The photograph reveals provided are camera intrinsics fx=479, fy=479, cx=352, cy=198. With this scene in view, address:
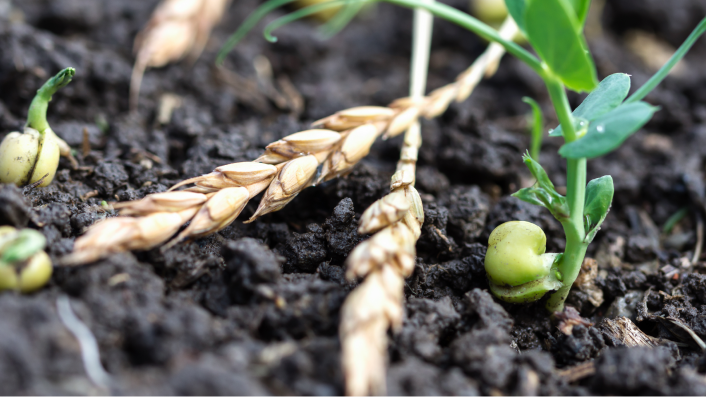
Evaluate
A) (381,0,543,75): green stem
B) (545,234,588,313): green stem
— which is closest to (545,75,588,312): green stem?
(545,234,588,313): green stem

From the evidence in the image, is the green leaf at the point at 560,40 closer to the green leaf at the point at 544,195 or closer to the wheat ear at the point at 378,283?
the green leaf at the point at 544,195

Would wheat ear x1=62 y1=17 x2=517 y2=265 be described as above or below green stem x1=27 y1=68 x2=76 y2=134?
below

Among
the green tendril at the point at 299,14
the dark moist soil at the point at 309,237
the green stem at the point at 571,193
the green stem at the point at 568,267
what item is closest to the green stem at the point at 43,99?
the dark moist soil at the point at 309,237

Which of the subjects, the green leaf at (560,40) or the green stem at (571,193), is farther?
the green stem at (571,193)

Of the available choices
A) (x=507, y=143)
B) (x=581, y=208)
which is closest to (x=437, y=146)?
(x=507, y=143)

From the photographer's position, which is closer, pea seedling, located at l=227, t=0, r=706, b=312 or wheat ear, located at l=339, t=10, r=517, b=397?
wheat ear, located at l=339, t=10, r=517, b=397

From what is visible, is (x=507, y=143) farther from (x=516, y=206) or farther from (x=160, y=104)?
(x=160, y=104)

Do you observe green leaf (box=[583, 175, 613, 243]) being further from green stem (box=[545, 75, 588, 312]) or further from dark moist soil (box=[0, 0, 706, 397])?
dark moist soil (box=[0, 0, 706, 397])
